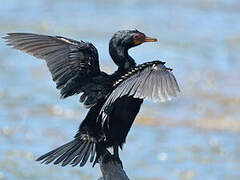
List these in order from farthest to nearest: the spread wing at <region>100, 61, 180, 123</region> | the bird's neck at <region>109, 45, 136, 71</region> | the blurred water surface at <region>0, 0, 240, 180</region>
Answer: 1. the blurred water surface at <region>0, 0, 240, 180</region>
2. the bird's neck at <region>109, 45, 136, 71</region>
3. the spread wing at <region>100, 61, 180, 123</region>

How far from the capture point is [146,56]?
47.7ft

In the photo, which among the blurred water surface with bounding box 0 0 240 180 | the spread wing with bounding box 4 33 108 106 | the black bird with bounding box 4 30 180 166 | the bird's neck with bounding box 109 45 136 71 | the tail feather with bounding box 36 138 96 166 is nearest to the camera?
the black bird with bounding box 4 30 180 166

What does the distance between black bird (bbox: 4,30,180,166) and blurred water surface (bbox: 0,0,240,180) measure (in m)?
3.56

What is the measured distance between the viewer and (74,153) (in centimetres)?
725

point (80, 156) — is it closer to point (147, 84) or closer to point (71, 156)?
point (71, 156)

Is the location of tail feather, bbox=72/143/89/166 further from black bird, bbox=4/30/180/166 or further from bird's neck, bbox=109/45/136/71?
bird's neck, bbox=109/45/136/71

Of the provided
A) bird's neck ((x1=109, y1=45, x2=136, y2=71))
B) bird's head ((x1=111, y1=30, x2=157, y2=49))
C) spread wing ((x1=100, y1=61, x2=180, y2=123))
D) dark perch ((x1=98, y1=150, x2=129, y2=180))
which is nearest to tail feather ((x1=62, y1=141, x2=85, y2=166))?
dark perch ((x1=98, y1=150, x2=129, y2=180))

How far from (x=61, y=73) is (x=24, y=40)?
1.93ft

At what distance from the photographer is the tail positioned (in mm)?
7148

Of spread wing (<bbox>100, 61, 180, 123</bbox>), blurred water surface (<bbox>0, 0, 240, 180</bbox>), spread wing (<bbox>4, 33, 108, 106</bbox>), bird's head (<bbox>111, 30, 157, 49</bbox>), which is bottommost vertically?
spread wing (<bbox>100, 61, 180, 123</bbox>)

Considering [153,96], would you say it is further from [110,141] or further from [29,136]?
[29,136]

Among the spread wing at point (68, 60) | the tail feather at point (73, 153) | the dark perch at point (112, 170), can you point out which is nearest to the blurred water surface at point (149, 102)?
the spread wing at point (68, 60)

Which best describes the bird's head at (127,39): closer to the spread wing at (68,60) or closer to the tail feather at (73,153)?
the spread wing at (68,60)

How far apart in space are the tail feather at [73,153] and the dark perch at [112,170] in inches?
Answer: 8.3
